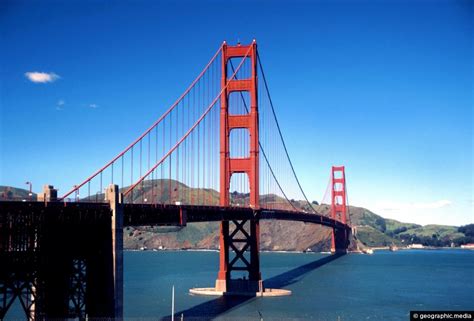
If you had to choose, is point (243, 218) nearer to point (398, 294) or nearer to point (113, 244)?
point (398, 294)

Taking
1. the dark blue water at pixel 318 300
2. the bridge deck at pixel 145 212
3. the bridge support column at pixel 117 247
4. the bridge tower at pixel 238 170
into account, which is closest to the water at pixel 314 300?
the dark blue water at pixel 318 300

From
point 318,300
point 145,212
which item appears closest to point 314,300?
point 318,300

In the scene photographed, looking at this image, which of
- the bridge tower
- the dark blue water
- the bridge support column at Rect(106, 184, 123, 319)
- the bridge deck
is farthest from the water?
the bridge support column at Rect(106, 184, 123, 319)

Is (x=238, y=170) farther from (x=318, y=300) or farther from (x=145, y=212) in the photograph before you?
(x=145, y=212)

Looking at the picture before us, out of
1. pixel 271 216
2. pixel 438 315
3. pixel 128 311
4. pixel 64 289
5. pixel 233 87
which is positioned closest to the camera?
pixel 438 315

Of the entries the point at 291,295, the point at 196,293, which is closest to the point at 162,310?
the point at 196,293

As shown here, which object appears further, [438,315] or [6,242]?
[6,242]

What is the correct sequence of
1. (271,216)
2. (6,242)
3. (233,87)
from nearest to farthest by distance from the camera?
(6,242) → (233,87) → (271,216)

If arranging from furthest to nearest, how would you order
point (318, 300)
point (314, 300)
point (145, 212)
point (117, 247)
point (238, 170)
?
point (238, 170) → point (318, 300) → point (314, 300) → point (145, 212) → point (117, 247)

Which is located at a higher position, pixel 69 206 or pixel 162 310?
pixel 69 206
